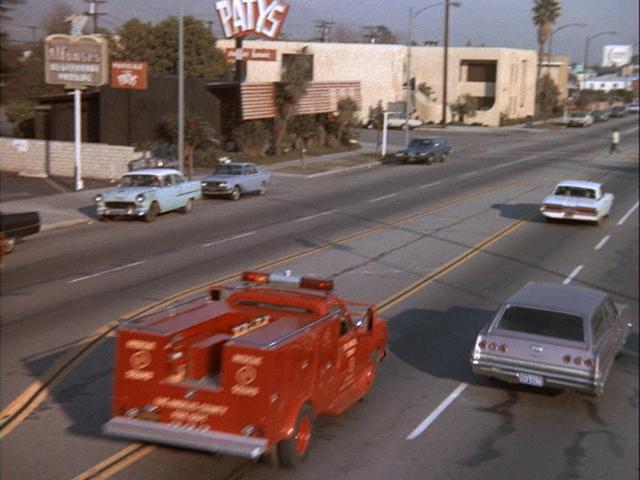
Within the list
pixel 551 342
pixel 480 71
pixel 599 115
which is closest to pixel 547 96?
pixel 599 115

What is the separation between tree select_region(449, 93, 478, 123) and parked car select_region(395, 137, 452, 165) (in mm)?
31603

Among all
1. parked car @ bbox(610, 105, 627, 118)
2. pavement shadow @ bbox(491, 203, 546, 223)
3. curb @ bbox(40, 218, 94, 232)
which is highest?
parked car @ bbox(610, 105, 627, 118)

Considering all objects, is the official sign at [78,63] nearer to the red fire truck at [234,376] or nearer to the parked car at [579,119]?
the red fire truck at [234,376]

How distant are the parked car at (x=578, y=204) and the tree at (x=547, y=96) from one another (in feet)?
128

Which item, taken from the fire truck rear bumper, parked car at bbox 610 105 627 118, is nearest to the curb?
the fire truck rear bumper

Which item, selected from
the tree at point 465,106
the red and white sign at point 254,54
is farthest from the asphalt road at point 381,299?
the tree at point 465,106

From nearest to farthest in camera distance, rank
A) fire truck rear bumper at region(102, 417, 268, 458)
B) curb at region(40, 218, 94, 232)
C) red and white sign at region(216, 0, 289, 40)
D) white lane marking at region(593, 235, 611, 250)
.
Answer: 1. fire truck rear bumper at region(102, 417, 268, 458)
2. white lane marking at region(593, 235, 611, 250)
3. curb at region(40, 218, 94, 232)
4. red and white sign at region(216, 0, 289, 40)

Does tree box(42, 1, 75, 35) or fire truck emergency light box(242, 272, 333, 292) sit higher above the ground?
tree box(42, 1, 75, 35)

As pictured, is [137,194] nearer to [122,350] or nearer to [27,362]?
[27,362]

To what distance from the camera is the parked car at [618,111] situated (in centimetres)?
8679

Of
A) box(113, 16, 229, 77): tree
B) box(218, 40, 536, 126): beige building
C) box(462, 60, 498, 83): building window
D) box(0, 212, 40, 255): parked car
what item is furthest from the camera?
box(462, 60, 498, 83): building window

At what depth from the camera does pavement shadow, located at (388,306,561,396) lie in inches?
496

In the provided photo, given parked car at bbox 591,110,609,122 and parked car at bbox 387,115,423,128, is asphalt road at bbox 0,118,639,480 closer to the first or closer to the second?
parked car at bbox 387,115,423,128

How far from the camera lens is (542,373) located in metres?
11.3
